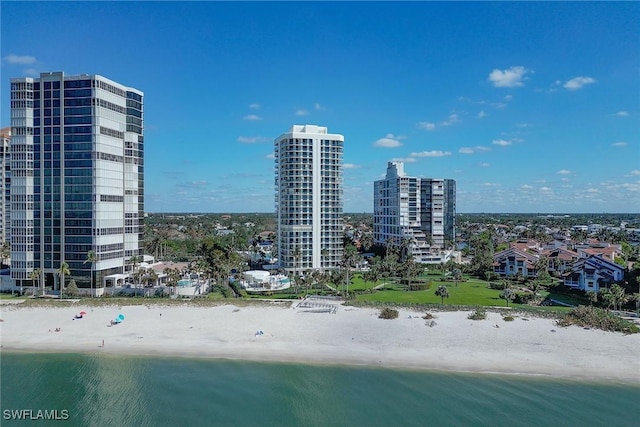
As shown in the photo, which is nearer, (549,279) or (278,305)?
(278,305)

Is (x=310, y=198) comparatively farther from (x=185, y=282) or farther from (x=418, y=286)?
(x=185, y=282)

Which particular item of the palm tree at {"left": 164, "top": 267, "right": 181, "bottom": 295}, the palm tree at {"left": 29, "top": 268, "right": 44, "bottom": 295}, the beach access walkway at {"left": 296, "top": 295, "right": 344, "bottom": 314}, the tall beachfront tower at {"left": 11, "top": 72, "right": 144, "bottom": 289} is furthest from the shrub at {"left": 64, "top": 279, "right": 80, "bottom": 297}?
the beach access walkway at {"left": 296, "top": 295, "right": 344, "bottom": 314}

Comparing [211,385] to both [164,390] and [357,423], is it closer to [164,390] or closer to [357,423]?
[164,390]

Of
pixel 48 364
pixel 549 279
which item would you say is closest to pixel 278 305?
pixel 48 364

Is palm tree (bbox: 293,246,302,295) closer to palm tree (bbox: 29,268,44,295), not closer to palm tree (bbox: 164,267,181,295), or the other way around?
palm tree (bbox: 164,267,181,295)

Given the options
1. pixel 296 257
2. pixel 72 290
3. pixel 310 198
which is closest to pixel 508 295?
pixel 296 257
